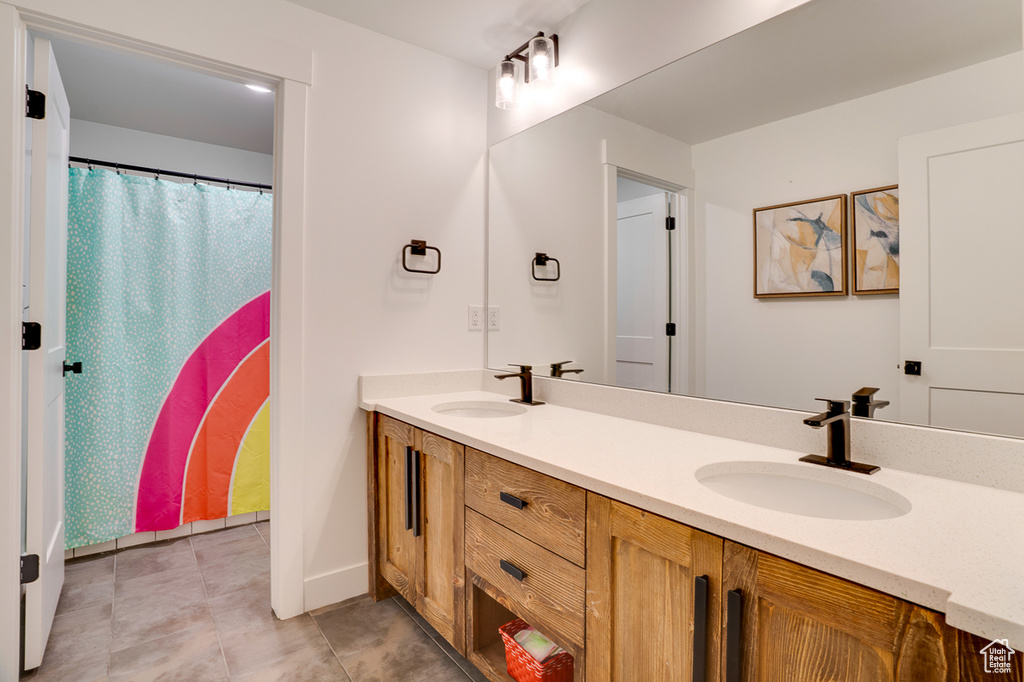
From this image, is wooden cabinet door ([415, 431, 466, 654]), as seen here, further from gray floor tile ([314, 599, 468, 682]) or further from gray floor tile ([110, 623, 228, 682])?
gray floor tile ([110, 623, 228, 682])

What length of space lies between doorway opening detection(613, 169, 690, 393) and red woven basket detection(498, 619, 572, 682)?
0.84 meters

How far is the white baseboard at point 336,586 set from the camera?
1.99 m

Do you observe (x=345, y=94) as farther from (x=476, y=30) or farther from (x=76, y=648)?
(x=76, y=648)

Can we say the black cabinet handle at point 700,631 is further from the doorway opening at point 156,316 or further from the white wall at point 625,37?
the doorway opening at point 156,316

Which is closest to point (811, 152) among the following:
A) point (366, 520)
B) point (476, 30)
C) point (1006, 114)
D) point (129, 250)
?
point (1006, 114)

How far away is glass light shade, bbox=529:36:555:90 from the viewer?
1.96 meters

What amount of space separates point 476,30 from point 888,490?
207cm

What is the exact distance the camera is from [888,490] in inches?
38.5

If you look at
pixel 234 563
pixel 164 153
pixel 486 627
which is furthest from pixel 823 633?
pixel 164 153

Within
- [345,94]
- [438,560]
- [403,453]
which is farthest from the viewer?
[345,94]

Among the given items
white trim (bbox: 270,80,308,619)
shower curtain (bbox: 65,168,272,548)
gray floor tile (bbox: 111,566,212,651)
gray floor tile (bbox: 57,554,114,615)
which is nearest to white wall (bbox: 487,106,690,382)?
white trim (bbox: 270,80,308,619)

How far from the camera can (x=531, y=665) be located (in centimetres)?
133

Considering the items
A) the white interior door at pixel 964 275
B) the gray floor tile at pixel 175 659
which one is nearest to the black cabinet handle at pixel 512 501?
the white interior door at pixel 964 275

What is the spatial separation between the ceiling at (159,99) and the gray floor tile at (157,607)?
86.8 inches
